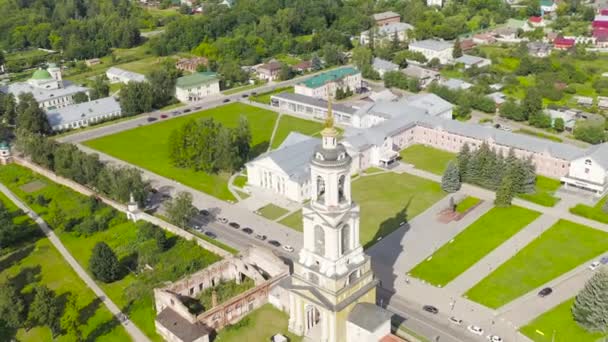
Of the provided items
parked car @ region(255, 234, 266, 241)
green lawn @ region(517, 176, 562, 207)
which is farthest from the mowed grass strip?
parked car @ region(255, 234, 266, 241)

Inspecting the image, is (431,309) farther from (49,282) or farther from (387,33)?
(387,33)

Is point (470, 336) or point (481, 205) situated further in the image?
point (481, 205)

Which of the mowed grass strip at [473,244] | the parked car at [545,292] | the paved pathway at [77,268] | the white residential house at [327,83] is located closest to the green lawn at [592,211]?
the mowed grass strip at [473,244]

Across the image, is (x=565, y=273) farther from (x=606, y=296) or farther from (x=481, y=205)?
(x=481, y=205)

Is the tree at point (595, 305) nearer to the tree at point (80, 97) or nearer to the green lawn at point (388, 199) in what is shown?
the green lawn at point (388, 199)

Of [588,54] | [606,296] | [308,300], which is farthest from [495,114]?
[308,300]

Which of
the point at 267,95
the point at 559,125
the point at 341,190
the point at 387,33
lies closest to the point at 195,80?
Result: the point at 267,95
